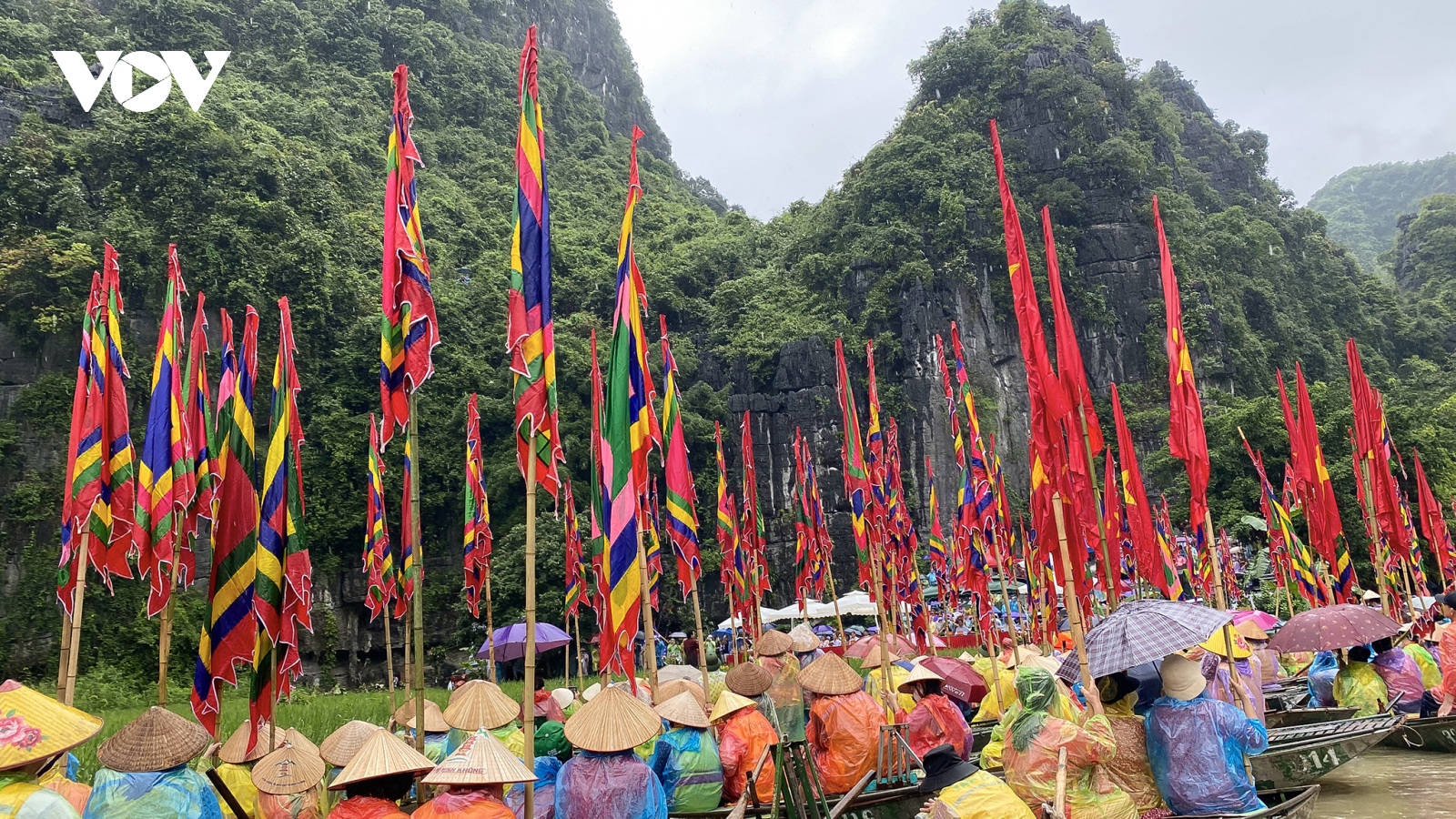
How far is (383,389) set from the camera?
4.19 metres

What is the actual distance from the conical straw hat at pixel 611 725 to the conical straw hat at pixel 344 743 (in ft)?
6.50

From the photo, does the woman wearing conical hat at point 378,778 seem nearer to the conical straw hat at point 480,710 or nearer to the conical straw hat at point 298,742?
the conical straw hat at point 298,742

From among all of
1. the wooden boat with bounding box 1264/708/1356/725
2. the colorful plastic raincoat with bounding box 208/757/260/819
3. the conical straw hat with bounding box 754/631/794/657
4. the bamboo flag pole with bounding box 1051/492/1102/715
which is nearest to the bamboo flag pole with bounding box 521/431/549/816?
the colorful plastic raincoat with bounding box 208/757/260/819

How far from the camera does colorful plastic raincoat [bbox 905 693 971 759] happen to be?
6.20 meters

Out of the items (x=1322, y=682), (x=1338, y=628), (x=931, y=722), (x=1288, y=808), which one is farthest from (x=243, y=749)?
(x=1322, y=682)

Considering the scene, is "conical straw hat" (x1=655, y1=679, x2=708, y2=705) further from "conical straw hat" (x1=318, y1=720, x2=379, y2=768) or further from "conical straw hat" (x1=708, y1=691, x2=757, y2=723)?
"conical straw hat" (x1=318, y1=720, x2=379, y2=768)

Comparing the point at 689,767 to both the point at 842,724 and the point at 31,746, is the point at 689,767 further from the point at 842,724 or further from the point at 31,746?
the point at 31,746

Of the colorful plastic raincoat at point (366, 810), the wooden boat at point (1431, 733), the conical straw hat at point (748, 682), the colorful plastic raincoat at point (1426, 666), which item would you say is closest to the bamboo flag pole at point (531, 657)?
the colorful plastic raincoat at point (366, 810)

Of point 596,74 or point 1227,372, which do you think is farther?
point 596,74

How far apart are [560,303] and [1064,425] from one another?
28789mm

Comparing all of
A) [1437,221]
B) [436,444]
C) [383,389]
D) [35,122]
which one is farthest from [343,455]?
[1437,221]

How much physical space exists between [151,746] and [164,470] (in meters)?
2.95

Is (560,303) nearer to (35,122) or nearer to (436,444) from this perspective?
(436,444)

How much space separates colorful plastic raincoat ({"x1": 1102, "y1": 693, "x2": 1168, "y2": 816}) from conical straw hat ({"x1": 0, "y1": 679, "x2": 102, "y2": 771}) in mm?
4126
